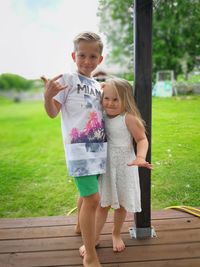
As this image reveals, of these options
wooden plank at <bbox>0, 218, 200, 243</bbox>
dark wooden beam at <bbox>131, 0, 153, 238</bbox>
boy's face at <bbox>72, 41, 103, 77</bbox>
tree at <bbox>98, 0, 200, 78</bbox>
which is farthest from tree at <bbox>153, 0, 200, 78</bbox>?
wooden plank at <bbox>0, 218, 200, 243</bbox>

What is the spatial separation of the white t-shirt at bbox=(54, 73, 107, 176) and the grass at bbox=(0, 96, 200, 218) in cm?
69

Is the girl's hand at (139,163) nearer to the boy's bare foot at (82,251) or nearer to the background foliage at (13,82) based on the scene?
the boy's bare foot at (82,251)

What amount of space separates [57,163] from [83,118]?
1.20m

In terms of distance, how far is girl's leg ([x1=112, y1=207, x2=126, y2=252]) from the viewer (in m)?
1.60

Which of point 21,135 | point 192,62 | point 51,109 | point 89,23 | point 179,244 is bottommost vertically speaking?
point 179,244

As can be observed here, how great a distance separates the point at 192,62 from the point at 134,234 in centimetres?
122

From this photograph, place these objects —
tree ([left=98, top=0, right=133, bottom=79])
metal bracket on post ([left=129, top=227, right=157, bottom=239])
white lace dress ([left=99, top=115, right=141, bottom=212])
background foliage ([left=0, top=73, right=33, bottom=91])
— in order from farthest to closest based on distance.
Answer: tree ([left=98, top=0, right=133, bottom=79]) → background foliage ([left=0, top=73, right=33, bottom=91]) → metal bracket on post ([left=129, top=227, right=157, bottom=239]) → white lace dress ([left=99, top=115, right=141, bottom=212])

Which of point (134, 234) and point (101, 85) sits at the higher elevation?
point (101, 85)

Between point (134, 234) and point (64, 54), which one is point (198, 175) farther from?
point (64, 54)

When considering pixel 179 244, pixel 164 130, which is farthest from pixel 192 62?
pixel 179 244

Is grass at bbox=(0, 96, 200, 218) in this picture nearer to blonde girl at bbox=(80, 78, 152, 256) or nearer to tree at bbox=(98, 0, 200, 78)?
tree at bbox=(98, 0, 200, 78)

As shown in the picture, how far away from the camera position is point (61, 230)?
182 cm

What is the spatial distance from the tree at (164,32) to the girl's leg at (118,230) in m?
0.89

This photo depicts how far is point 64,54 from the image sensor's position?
5.87 feet
